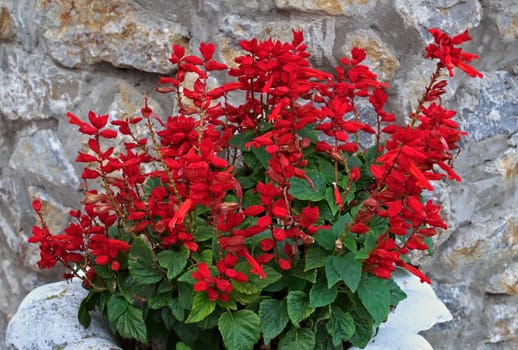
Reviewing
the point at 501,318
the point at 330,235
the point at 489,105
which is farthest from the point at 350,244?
the point at 501,318

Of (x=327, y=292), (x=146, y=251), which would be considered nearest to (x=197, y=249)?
(x=146, y=251)

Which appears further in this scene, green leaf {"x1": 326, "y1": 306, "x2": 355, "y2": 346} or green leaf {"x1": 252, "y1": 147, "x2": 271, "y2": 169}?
green leaf {"x1": 252, "y1": 147, "x2": 271, "y2": 169}

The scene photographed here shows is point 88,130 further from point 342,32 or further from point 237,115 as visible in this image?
point 342,32

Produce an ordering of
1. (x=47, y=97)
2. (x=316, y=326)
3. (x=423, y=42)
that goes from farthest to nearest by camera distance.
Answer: (x=47, y=97), (x=423, y=42), (x=316, y=326)

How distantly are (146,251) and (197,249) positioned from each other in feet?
0.21

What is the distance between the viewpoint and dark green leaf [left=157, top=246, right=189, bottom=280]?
29.9 inches

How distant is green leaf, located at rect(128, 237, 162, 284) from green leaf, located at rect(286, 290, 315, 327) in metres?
0.17

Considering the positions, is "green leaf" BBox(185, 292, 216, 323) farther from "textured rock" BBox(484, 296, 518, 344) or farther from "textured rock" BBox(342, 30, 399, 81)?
"textured rock" BBox(484, 296, 518, 344)

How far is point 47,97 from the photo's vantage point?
1.34 m

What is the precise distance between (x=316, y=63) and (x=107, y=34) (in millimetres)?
427

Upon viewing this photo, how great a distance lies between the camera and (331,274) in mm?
735

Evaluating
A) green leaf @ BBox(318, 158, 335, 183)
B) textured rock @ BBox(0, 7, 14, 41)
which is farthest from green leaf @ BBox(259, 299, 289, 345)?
textured rock @ BBox(0, 7, 14, 41)

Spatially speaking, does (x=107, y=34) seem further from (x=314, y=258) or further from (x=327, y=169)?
(x=314, y=258)

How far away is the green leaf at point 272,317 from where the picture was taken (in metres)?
0.78
